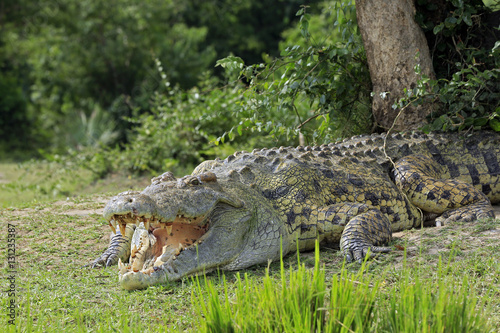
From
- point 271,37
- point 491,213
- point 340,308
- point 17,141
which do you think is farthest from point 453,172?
point 271,37

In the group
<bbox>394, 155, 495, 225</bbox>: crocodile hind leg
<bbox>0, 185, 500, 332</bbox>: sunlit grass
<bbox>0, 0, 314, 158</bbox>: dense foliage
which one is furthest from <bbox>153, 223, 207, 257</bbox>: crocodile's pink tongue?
<bbox>0, 0, 314, 158</bbox>: dense foliage

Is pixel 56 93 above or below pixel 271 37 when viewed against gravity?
below

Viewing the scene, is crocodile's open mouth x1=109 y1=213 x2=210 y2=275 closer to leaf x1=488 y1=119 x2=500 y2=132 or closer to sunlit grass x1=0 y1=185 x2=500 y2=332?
sunlit grass x1=0 y1=185 x2=500 y2=332

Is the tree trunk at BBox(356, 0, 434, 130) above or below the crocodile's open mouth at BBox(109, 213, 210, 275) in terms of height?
above

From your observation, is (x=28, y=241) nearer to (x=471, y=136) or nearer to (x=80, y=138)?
(x=471, y=136)

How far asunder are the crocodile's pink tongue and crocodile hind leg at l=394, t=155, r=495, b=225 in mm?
1958

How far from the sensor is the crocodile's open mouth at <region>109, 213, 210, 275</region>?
132 inches

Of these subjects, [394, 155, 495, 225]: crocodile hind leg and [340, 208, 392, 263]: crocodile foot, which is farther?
[394, 155, 495, 225]: crocodile hind leg

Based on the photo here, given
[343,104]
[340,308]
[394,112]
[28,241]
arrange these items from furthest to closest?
[343,104], [394,112], [28,241], [340,308]

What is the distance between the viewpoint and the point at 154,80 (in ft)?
53.8

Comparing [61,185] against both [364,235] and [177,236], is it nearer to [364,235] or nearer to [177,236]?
[177,236]

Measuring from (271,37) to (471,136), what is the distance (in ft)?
67.6

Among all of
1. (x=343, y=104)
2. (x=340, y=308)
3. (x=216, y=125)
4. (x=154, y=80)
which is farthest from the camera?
(x=154, y=80)

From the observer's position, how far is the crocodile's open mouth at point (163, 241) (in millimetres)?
3352
